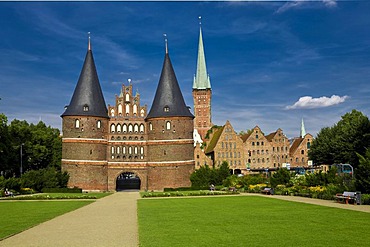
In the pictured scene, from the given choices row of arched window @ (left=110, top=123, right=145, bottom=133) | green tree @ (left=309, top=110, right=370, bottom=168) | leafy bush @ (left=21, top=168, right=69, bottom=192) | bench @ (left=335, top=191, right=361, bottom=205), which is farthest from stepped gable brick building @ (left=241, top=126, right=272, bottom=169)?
bench @ (left=335, top=191, right=361, bottom=205)

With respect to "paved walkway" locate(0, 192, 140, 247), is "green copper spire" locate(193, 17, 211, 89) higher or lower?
higher

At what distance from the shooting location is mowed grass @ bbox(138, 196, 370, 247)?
1344 centimetres

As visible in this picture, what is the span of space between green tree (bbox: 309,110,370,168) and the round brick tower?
112ft

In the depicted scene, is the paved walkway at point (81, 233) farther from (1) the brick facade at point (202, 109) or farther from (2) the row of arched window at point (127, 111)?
(1) the brick facade at point (202, 109)

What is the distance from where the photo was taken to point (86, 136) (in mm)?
62656

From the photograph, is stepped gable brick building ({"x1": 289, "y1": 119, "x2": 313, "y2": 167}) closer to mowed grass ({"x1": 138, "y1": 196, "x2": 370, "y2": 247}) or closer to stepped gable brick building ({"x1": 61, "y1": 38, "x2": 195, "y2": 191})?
stepped gable brick building ({"x1": 61, "y1": 38, "x2": 195, "y2": 191})

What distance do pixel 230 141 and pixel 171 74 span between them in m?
25.6

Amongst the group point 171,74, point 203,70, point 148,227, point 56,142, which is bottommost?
point 148,227

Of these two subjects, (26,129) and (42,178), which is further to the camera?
(26,129)

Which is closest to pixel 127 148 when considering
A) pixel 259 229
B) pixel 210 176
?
pixel 210 176

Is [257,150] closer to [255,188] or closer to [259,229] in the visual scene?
[255,188]

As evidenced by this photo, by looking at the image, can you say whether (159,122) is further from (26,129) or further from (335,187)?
(335,187)

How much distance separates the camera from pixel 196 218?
66.8 ft

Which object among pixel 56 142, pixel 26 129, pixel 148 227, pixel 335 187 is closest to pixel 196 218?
pixel 148 227
